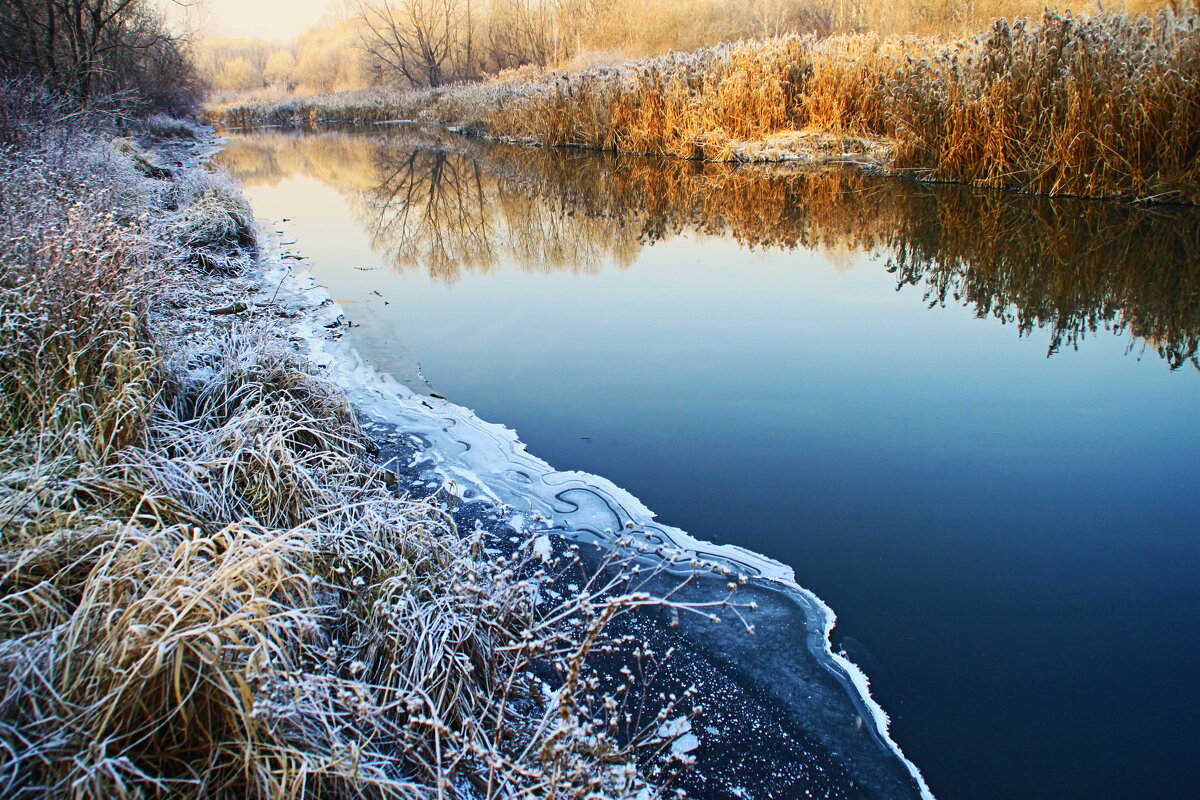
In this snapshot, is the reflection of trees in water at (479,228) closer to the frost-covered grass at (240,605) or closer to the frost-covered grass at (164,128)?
the frost-covered grass at (240,605)

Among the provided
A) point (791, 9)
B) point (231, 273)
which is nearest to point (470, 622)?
point (231, 273)

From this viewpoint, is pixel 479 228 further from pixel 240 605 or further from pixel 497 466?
pixel 240 605

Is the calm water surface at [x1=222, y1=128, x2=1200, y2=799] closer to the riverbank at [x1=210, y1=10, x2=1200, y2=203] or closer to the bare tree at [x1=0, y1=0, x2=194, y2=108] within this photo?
the riverbank at [x1=210, y1=10, x2=1200, y2=203]

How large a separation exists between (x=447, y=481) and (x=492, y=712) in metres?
1.13

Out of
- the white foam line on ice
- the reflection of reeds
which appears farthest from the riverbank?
the white foam line on ice

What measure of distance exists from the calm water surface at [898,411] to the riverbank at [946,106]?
425 millimetres

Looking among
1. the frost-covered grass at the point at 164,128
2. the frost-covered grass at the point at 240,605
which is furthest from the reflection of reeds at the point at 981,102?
the frost-covered grass at the point at 164,128

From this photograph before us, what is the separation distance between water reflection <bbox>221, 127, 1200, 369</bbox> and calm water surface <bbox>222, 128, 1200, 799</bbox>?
3cm

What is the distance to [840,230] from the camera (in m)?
6.11

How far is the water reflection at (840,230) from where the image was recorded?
13.9ft

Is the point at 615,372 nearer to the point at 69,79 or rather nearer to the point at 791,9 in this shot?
the point at 69,79

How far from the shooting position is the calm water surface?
175cm

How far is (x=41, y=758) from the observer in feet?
3.67

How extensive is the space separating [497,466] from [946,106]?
6512 millimetres
